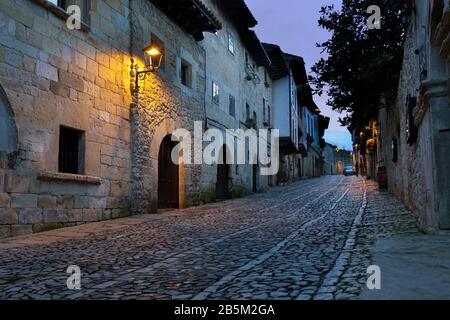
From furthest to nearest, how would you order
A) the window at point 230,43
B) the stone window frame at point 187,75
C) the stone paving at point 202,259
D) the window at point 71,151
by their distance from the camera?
the window at point 230,43 → the stone window frame at point 187,75 → the window at point 71,151 → the stone paving at point 202,259

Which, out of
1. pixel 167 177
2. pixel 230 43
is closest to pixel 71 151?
pixel 167 177

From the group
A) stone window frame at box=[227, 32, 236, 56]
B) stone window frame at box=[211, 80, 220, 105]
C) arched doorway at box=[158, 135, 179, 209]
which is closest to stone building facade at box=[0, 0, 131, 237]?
arched doorway at box=[158, 135, 179, 209]

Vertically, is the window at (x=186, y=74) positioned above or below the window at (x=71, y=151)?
above

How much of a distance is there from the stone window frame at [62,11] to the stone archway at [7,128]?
204cm

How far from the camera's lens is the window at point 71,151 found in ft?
30.0

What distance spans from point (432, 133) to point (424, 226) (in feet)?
5.52

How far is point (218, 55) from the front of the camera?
18.4 meters

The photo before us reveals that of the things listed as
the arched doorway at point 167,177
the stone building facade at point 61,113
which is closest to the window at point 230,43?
the arched doorway at point 167,177

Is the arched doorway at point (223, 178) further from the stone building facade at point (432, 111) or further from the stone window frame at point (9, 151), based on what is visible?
the stone building facade at point (432, 111)

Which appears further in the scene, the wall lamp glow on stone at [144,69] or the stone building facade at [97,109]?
the wall lamp glow on stone at [144,69]

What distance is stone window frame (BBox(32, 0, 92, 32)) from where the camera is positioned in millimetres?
8469

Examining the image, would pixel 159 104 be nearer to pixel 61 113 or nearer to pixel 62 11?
pixel 61 113

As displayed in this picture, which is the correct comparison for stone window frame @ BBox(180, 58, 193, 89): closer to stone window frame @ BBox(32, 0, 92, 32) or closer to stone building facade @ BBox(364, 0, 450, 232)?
stone window frame @ BBox(32, 0, 92, 32)
